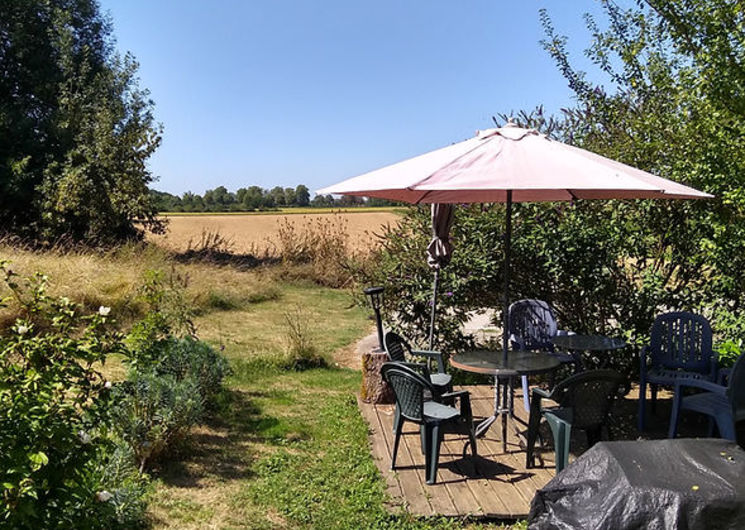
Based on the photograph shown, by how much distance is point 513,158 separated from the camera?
3533 mm

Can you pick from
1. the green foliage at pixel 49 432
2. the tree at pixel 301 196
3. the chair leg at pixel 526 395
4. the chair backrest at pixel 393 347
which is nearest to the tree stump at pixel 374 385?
the chair backrest at pixel 393 347

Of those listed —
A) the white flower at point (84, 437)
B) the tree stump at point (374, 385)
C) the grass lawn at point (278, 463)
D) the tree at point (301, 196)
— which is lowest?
the grass lawn at point (278, 463)

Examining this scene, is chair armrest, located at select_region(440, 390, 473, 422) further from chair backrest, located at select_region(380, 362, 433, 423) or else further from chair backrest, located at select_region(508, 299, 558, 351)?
chair backrest, located at select_region(508, 299, 558, 351)

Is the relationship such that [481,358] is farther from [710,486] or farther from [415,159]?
[710,486]

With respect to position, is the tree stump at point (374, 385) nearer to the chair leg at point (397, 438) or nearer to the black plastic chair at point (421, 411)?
the chair leg at point (397, 438)

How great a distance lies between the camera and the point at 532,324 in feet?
18.6

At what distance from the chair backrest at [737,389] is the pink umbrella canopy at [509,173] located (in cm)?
124

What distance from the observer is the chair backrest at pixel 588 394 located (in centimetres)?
361

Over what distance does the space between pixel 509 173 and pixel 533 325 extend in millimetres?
2727

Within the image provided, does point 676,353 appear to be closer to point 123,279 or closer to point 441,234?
point 441,234

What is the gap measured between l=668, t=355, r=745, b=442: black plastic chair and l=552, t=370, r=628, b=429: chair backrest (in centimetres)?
91

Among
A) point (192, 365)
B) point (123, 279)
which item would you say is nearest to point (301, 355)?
point (192, 365)

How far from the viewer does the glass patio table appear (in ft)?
13.5

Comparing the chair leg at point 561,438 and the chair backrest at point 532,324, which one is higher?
the chair backrest at point 532,324
